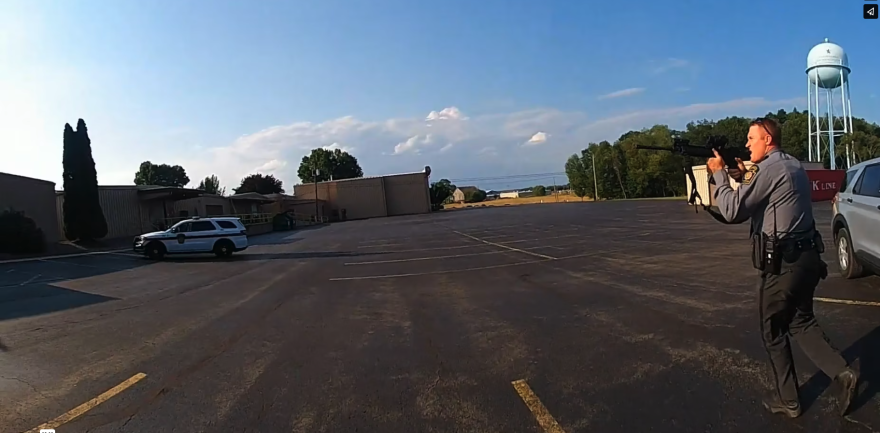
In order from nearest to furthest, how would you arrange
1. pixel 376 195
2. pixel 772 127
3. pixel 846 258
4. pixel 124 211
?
1. pixel 772 127
2. pixel 846 258
3. pixel 124 211
4. pixel 376 195

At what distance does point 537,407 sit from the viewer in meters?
4.40

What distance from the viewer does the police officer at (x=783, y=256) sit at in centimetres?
379

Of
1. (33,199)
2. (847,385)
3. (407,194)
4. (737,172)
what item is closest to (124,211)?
(33,199)

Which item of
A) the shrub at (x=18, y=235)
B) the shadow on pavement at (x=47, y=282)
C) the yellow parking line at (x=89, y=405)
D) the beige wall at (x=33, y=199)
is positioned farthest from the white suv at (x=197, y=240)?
the yellow parking line at (x=89, y=405)

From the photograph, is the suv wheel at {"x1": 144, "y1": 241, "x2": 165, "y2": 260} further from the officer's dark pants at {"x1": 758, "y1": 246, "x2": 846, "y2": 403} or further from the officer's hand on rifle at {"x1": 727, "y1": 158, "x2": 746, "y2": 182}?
the officer's dark pants at {"x1": 758, "y1": 246, "x2": 846, "y2": 403}

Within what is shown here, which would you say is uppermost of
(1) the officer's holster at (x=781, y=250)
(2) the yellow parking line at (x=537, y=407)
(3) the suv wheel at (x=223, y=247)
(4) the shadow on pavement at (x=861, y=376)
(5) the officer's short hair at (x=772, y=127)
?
(5) the officer's short hair at (x=772, y=127)

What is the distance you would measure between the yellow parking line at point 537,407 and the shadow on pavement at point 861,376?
184 cm

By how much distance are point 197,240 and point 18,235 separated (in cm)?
878

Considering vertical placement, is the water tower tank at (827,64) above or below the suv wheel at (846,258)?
above

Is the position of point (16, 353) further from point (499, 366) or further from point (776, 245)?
point (776, 245)

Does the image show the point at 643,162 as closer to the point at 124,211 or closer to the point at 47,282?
the point at 124,211

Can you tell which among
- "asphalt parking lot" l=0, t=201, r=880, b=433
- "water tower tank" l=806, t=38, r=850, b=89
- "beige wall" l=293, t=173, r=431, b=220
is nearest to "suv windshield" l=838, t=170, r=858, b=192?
"asphalt parking lot" l=0, t=201, r=880, b=433

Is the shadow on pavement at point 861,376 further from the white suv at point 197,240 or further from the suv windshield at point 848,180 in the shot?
the white suv at point 197,240

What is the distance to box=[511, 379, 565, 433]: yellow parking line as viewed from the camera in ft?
13.1
